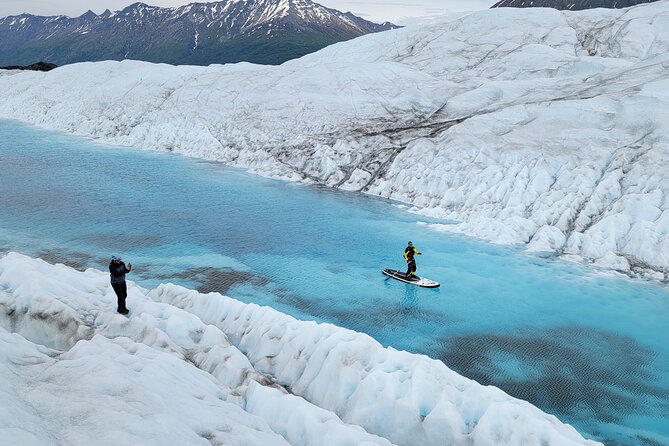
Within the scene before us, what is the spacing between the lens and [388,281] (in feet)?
77.7

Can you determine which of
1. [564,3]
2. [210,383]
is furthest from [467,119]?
[564,3]

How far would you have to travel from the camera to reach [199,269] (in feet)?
78.8

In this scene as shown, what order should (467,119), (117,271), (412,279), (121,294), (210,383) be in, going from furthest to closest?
(467,119), (412,279), (121,294), (117,271), (210,383)

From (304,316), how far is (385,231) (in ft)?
43.4

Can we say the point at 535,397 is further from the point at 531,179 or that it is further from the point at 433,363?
the point at 531,179

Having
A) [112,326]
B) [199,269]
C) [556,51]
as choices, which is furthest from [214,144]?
[112,326]

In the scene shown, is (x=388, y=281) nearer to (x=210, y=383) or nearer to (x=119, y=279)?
(x=119, y=279)

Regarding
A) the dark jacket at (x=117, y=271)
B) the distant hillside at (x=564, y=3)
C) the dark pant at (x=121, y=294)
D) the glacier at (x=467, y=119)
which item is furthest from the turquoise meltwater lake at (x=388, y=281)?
the distant hillside at (x=564, y=3)

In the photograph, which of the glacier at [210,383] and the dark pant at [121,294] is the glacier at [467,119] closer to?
the glacier at [210,383]

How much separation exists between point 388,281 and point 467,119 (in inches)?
947

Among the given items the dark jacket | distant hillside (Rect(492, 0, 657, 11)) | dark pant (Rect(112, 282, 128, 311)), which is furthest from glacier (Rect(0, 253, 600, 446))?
distant hillside (Rect(492, 0, 657, 11))

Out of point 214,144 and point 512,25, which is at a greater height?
point 512,25

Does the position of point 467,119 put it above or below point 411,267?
above

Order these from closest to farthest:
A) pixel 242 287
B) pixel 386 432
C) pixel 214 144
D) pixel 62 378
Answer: pixel 62 378 → pixel 386 432 → pixel 242 287 → pixel 214 144
